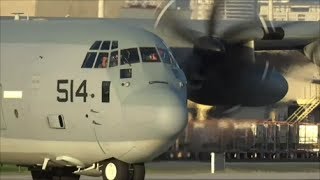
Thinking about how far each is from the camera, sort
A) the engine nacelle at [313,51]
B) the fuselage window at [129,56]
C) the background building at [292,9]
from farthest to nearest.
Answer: the background building at [292,9]
the engine nacelle at [313,51]
the fuselage window at [129,56]

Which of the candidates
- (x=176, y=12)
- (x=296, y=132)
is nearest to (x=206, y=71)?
(x=176, y=12)

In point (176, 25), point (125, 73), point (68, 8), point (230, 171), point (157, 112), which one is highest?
point (68, 8)

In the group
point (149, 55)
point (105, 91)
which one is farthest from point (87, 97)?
point (149, 55)

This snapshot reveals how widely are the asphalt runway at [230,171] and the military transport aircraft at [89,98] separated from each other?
9994 mm

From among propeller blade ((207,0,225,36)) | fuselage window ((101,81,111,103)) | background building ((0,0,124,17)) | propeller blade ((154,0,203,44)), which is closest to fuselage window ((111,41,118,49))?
fuselage window ((101,81,111,103))

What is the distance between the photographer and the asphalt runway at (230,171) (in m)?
29.4

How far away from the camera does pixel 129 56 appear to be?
671 inches

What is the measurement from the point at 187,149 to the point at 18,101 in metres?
6.99

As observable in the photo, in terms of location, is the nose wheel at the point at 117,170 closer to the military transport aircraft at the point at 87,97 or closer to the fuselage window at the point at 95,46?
the military transport aircraft at the point at 87,97

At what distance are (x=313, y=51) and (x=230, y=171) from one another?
313 inches

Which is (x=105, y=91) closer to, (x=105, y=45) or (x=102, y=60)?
(x=102, y=60)

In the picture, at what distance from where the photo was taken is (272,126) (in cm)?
3127

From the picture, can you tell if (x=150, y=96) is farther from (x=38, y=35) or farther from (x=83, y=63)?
(x=38, y=35)

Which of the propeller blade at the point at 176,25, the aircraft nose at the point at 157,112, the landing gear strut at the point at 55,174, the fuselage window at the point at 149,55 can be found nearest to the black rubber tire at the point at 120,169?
the aircraft nose at the point at 157,112
